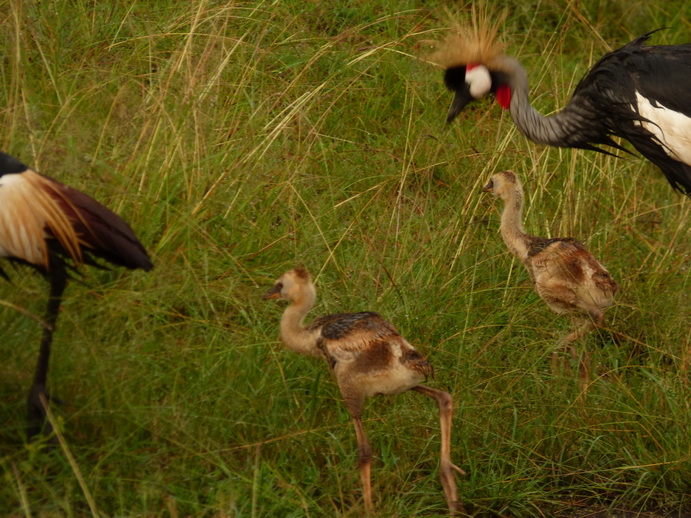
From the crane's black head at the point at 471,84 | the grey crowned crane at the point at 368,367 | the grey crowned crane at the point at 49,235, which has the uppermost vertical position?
the grey crowned crane at the point at 49,235

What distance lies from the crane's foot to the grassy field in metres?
0.06

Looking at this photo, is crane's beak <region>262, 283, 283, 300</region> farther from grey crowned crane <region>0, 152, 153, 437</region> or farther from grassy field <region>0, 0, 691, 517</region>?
grey crowned crane <region>0, 152, 153, 437</region>

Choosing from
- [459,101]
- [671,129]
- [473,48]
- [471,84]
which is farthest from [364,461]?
[473,48]

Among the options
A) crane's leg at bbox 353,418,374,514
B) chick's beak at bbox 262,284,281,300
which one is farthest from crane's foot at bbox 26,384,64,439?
crane's leg at bbox 353,418,374,514

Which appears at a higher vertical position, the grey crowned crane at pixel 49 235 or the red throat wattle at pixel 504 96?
the grey crowned crane at pixel 49 235

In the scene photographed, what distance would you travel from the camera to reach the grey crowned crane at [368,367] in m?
3.50

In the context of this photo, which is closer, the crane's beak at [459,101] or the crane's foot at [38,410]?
the crane's foot at [38,410]

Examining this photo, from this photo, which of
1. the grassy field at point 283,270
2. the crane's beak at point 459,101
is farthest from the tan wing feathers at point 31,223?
the crane's beak at point 459,101

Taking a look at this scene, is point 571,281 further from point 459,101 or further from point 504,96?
point 504,96

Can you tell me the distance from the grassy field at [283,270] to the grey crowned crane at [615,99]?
0.21 metres

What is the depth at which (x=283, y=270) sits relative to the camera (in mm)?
4484

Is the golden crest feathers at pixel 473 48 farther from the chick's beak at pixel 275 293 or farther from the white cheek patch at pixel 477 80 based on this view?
the chick's beak at pixel 275 293

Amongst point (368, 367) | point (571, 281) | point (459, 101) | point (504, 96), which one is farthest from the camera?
point (504, 96)

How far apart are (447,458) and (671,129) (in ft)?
7.41
